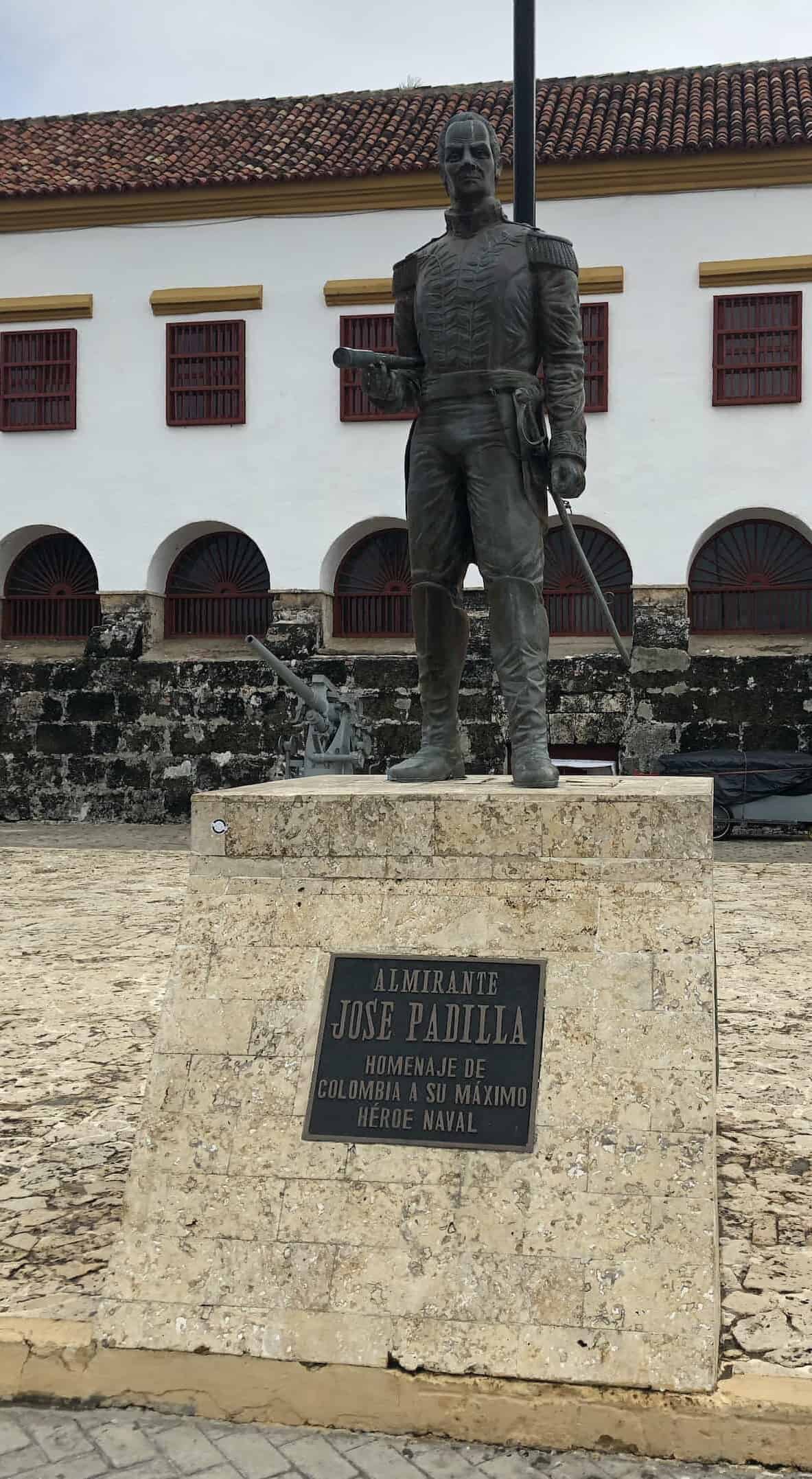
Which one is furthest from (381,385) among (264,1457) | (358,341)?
(358,341)

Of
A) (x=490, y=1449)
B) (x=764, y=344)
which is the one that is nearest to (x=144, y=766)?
(x=764, y=344)

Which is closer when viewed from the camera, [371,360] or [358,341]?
[371,360]

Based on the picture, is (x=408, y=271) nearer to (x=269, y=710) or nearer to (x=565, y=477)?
(x=565, y=477)

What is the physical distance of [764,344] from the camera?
16.4m

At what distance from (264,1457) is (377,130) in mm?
17510

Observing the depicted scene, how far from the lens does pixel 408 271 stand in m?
4.69

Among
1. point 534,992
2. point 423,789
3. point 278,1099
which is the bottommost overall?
point 278,1099

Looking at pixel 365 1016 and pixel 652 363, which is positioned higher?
pixel 652 363

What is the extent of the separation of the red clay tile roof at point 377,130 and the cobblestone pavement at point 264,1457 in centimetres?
1572

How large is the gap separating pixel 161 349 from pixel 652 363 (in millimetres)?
5906

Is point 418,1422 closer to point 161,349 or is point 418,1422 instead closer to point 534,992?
point 534,992

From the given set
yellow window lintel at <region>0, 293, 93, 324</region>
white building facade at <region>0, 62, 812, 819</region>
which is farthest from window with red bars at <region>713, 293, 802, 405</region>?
yellow window lintel at <region>0, 293, 93, 324</region>

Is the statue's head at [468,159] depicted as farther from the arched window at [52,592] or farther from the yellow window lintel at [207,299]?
the arched window at [52,592]

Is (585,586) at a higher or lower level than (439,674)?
higher
